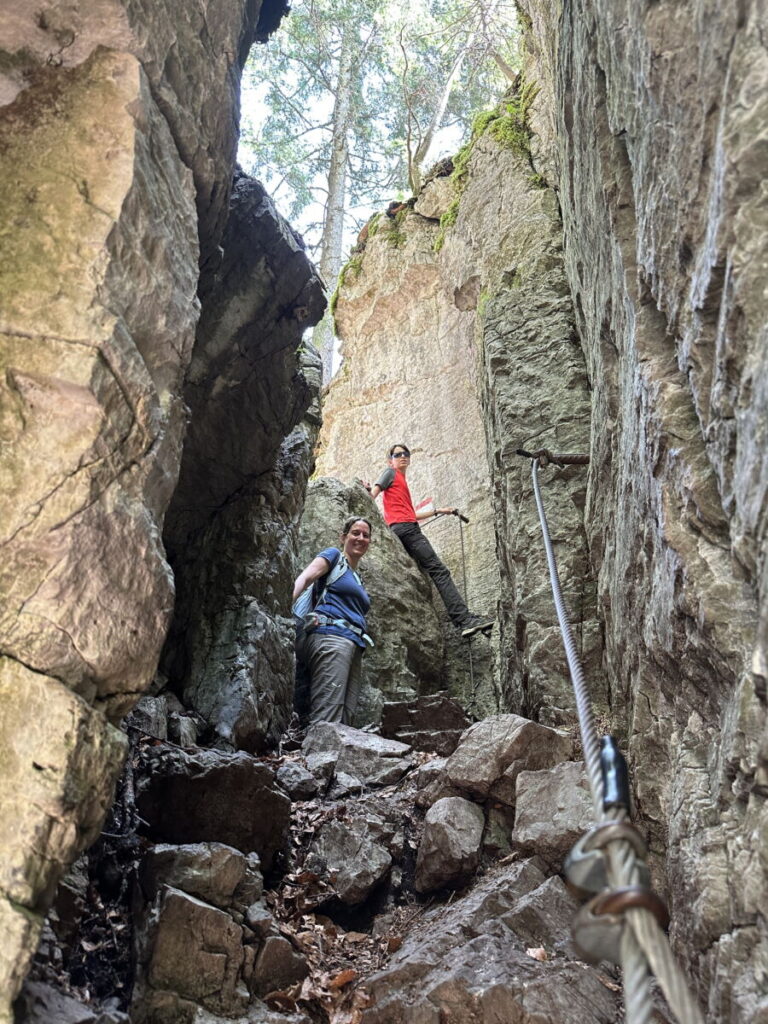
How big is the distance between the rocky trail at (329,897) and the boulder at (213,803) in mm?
12

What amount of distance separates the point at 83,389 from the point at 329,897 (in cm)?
350

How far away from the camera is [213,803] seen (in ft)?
16.5

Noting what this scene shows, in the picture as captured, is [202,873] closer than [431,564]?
Yes

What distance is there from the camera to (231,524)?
28.2ft

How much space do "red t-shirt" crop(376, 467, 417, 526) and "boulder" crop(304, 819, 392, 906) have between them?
270 inches

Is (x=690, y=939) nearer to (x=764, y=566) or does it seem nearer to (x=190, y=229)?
(x=764, y=566)

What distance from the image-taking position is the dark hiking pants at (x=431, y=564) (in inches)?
456

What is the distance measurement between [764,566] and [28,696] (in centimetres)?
261

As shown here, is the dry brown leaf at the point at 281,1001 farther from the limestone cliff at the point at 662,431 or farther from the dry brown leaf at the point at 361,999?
the limestone cliff at the point at 662,431

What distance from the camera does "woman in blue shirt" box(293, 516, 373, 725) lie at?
8695mm

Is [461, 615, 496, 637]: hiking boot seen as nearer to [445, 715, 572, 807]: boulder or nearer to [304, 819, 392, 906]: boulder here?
[445, 715, 572, 807]: boulder

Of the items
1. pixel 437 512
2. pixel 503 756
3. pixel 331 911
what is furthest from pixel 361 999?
pixel 437 512

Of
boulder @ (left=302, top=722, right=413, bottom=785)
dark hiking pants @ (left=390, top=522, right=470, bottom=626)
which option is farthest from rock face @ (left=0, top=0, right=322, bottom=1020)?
dark hiking pants @ (left=390, top=522, right=470, bottom=626)

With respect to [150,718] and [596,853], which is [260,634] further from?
[596,853]
